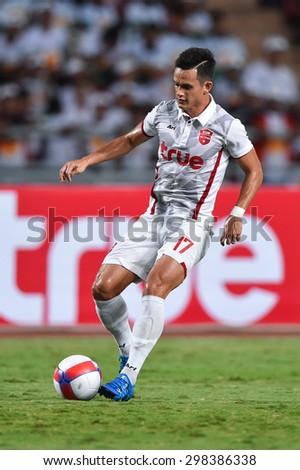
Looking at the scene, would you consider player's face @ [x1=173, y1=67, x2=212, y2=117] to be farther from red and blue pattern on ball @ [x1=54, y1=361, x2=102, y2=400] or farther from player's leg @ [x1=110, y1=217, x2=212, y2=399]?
red and blue pattern on ball @ [x1=54, y1=361, x2=102, y2=400]

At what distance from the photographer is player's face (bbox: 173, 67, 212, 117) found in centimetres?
721

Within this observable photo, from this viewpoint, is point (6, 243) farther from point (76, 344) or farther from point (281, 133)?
point (281, 133)

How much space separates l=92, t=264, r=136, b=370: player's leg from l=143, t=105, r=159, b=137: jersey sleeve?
3.68 feet

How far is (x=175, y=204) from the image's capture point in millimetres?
7555

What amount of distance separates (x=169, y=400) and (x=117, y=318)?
2.48 feet

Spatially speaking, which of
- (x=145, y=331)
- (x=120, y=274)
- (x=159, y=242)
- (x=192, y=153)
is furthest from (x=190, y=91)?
(x=145, y=331)

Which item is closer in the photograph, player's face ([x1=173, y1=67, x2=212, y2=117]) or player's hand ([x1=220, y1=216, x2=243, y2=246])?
player's hand ([x1=220, y1=216, x2=243, y2=246])

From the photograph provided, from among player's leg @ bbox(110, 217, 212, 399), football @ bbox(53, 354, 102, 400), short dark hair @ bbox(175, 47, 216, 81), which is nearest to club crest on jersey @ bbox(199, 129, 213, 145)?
short dark hair @ bbox(175, 47, 216, 81)

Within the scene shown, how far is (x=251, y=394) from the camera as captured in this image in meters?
7.92

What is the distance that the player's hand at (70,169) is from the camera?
7.29m

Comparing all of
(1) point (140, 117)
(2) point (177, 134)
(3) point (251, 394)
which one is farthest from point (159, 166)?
(1) point (140, 117)

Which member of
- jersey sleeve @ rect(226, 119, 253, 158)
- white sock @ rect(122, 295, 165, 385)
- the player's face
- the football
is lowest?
the football

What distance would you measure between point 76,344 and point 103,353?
2.15ft
